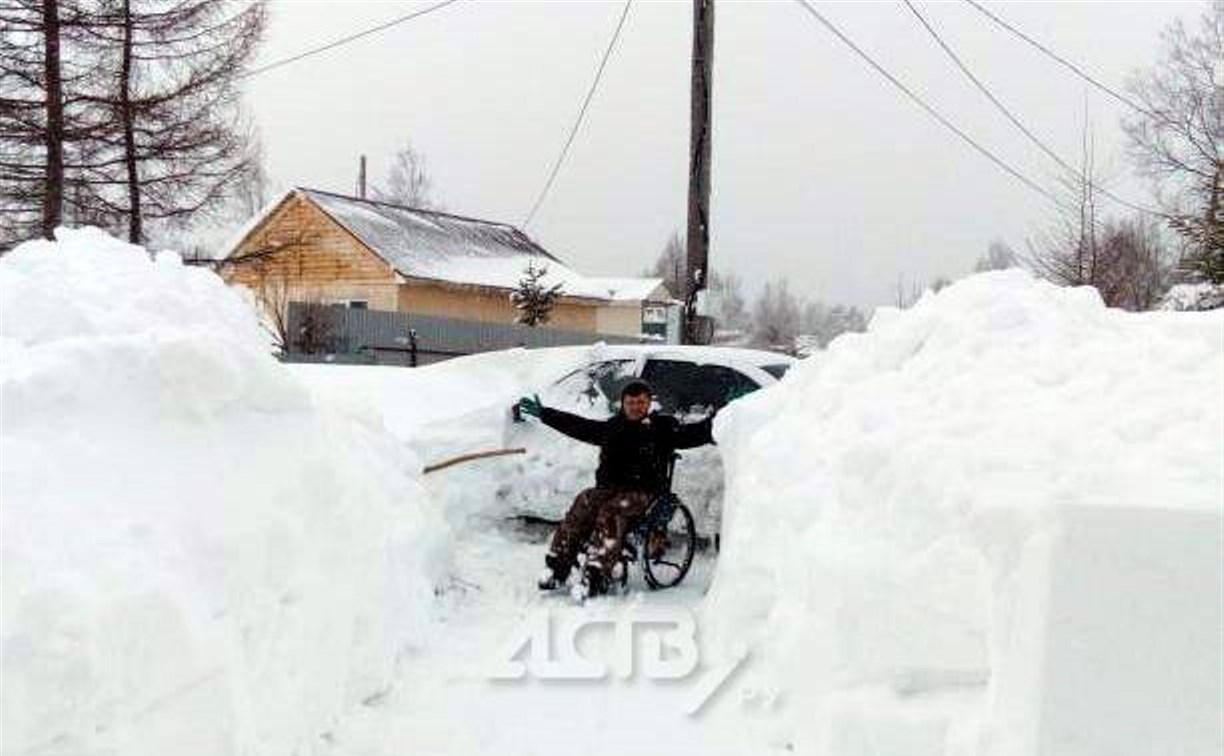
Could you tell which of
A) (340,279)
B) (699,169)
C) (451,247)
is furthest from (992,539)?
(451,247)

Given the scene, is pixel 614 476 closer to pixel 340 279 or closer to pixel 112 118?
pixel 112 118

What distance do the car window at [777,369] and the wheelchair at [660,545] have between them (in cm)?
104

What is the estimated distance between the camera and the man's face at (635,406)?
Result: 6914 millimetres

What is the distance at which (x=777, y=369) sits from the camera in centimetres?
785

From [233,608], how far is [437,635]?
2009 millimetres

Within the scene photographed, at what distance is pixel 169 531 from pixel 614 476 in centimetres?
348

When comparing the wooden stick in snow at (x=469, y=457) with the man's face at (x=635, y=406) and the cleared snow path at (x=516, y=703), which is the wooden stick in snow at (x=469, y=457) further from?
the cleared snow path at (x=516, y=703)

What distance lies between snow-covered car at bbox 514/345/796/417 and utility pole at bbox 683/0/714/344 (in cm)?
406

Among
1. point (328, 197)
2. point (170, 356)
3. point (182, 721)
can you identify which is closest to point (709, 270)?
point (170, 356)

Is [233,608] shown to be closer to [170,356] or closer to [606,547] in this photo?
[170,356]

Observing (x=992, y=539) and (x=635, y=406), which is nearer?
(x=992, y=539)

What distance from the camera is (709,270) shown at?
12422 mm

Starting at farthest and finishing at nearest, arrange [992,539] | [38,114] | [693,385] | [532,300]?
[532,300]
[38,114]
[693,385]
[992,539]

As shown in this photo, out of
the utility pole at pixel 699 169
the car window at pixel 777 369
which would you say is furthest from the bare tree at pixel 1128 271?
the car window at pixel 777 369
